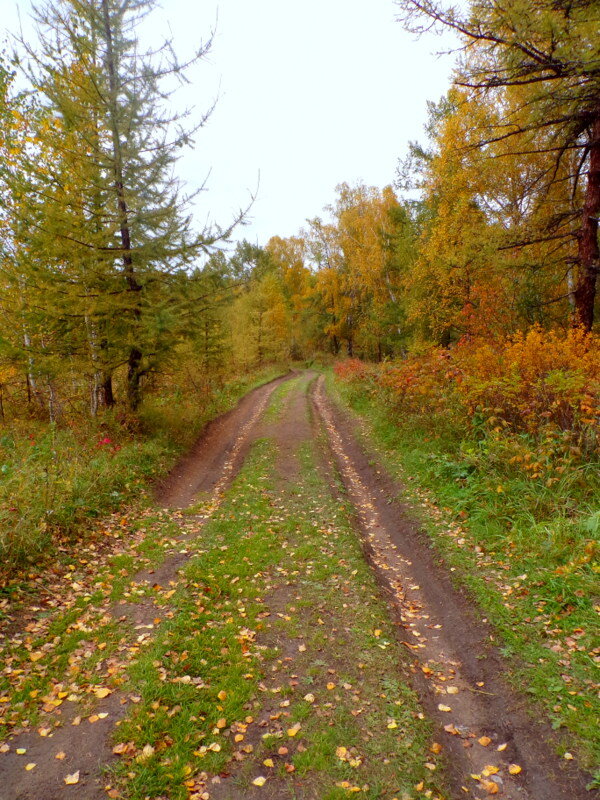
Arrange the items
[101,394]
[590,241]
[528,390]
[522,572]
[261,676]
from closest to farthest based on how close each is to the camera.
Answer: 1. [261,676]
2. [522,572]
3. [528,390]
4. [590,241]
5. [101,394]

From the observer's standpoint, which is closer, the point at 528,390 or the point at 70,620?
the point at 70,620

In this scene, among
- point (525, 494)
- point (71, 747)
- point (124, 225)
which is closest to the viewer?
point (71, 747)

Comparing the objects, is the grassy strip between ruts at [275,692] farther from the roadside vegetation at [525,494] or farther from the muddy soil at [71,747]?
the roadside vegetation at [525,494]

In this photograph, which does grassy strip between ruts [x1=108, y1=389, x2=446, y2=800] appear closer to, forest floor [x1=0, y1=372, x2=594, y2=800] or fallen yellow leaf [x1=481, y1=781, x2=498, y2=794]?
forest floor [x1=0, y1=372, x2=594, y2=800]

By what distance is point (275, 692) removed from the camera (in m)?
4.33

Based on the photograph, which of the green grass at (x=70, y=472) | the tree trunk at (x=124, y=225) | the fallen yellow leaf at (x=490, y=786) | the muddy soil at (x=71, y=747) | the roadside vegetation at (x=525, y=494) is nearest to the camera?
the muddy soil at (x=71, y=747)

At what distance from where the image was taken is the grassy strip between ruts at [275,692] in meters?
3.44

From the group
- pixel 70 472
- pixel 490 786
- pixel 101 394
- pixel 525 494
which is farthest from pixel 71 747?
pixel 101 394

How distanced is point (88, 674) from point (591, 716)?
16.7ft

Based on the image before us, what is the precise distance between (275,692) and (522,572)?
3.81 metres

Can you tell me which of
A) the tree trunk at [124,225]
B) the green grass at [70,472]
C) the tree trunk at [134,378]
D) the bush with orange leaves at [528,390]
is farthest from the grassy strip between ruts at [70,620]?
the bush with orange leaves at [528,390]

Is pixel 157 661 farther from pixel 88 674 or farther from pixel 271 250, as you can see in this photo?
pixel 271 250

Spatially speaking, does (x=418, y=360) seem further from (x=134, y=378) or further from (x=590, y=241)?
(x=134, y=378)

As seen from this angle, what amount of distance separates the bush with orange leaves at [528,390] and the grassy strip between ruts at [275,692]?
15.0 feet
